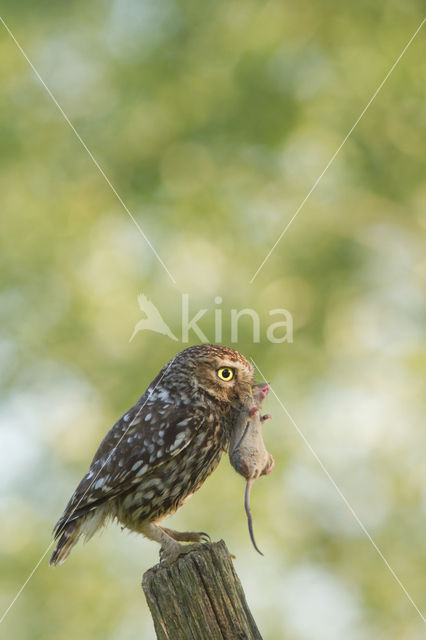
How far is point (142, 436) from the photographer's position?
393 cm

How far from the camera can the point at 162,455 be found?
12.7ft

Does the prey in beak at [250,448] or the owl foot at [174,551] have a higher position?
the prey in beak at [250,448]

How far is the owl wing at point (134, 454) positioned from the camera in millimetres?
3875

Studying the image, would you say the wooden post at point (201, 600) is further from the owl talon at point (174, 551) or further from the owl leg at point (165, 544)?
the owl leg at point (165, 544)

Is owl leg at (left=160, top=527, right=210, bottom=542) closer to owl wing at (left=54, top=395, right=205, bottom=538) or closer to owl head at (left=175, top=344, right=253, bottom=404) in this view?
owl wing at (left=54, top=395, right=205, bottom=538)

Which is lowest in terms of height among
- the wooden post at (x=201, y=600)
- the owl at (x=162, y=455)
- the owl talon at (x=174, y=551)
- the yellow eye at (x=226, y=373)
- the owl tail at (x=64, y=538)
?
the wooden post at (x=201, y=600)

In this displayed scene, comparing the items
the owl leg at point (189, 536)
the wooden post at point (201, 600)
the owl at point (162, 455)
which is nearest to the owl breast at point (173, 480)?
the owl at point (162, 455)

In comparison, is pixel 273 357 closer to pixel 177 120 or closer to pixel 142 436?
pixel 177 120

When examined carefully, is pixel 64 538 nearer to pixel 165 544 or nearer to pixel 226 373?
pixel 165 544

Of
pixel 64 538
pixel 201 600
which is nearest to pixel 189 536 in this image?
pixel 64 538

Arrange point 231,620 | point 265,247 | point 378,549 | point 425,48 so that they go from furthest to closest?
point 425,48 < point 265,247 < point 378,549 < point 231,620

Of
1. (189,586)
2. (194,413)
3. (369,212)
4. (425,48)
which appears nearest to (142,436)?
(194,413)

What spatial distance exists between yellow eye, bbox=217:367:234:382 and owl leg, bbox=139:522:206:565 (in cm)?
79

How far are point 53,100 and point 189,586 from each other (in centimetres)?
823
